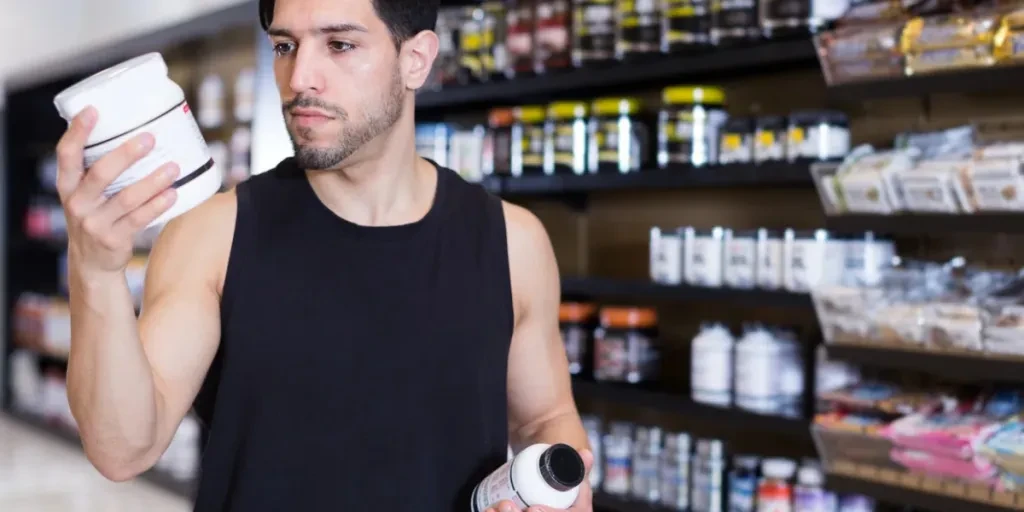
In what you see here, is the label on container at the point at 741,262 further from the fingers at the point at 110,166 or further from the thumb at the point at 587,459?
the fingers at the point at 110,166

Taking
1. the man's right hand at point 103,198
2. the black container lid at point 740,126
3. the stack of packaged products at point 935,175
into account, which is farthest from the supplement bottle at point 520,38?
the man's right hand at point 103,198

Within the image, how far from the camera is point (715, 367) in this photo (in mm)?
3225

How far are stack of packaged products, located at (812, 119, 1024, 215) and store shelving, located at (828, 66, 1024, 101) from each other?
0.43 ft

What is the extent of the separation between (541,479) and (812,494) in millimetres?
1652

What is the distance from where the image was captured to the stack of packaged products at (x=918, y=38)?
98.7 inches

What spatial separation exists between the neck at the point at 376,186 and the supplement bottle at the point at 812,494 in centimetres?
160

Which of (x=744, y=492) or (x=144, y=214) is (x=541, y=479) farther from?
(x=744, y=492)

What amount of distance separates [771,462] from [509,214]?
150cm

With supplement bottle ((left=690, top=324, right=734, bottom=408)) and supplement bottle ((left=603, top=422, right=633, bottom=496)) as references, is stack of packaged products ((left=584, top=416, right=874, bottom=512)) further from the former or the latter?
supplement bottle ((left=690, top=324, right=734, bottom=408))

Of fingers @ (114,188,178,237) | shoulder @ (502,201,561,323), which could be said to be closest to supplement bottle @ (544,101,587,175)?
shoulder @ (502,201,561,323)

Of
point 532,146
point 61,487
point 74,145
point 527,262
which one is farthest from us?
point 61,487

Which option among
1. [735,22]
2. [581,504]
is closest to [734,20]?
[735,22]

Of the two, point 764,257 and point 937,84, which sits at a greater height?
point 937,84

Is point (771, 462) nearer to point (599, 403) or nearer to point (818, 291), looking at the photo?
point (818, 291)
